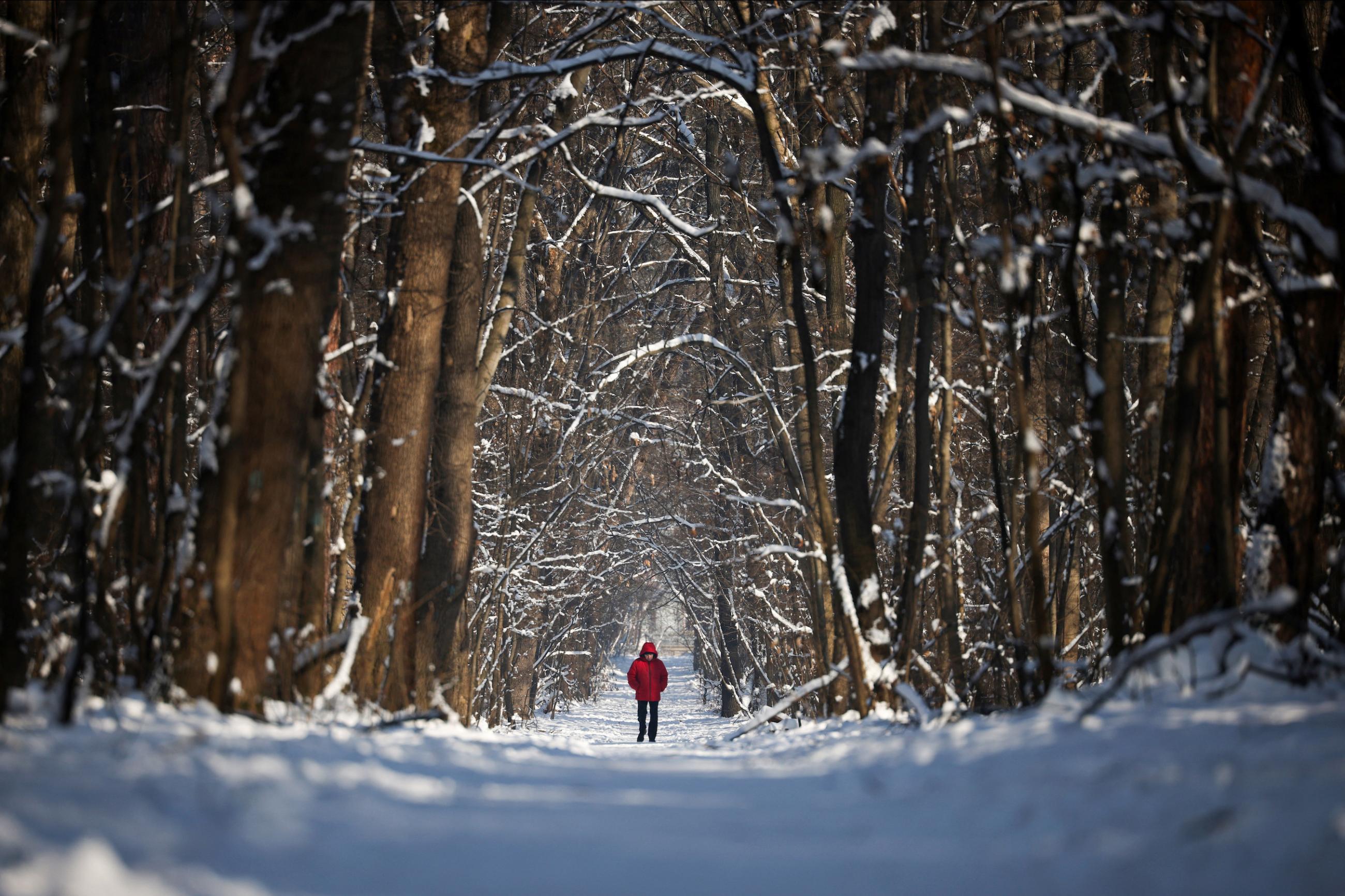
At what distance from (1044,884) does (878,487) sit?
8645mm

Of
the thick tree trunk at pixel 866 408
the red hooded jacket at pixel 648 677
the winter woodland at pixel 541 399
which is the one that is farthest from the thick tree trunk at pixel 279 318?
the red hooded jacket at pixel 648 677

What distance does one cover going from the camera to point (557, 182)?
13.3 meters

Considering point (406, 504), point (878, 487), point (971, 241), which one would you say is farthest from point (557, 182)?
point (971, 241)

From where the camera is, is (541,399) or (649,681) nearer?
(541,399)

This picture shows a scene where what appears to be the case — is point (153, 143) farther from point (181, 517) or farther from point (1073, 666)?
point (1073, 666)

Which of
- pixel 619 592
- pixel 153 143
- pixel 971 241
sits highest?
pixel 153 143

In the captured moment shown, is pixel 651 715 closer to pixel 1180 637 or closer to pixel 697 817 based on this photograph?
pixel 1180 637


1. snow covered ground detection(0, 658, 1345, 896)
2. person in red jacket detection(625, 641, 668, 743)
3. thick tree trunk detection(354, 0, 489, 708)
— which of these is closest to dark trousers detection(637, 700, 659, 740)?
person in red jacket detection(625, 641, 668, 743)

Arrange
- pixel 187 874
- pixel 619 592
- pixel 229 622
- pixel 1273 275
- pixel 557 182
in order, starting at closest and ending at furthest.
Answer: pixel 187 874 < pixel 229 622 < pixel 1273 275 < pixel 557 182 < pixel 619 592

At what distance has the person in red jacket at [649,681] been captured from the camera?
15461mm

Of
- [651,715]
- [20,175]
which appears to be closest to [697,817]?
[20,175]

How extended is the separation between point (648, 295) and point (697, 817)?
11.4 m

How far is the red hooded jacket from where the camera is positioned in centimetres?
1545

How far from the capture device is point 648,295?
1375 centimetres
